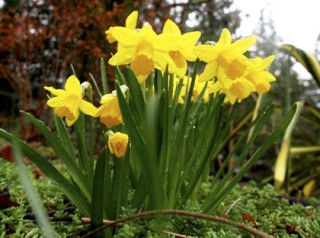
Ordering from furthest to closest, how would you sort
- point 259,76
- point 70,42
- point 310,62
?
point 70,42
point 310,62
point 259,76

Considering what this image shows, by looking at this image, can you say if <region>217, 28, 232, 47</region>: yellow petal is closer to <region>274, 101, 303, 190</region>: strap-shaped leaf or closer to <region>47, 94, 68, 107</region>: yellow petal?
<region>47, 94, 68, 107</region>: yellow petal

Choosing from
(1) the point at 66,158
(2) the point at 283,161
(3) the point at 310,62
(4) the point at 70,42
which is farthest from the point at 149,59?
(4) the point at 70,42

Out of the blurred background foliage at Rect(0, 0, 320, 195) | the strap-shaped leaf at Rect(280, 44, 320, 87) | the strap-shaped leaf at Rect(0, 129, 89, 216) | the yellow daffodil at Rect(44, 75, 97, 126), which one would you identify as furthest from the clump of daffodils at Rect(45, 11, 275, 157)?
the blurred background foliage at Rect(0, 0, 320, 195)

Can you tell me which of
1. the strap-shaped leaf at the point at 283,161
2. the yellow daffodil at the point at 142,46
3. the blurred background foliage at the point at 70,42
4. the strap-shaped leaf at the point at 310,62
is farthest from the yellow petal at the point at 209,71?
the blurred background foliage at the point at 70,42

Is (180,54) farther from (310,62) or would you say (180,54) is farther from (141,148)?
(310,62)

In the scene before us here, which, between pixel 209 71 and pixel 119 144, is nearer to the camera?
pixel 119 144

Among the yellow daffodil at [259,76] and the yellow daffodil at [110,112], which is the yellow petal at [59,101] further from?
the yellow daffodil at [259,76]
